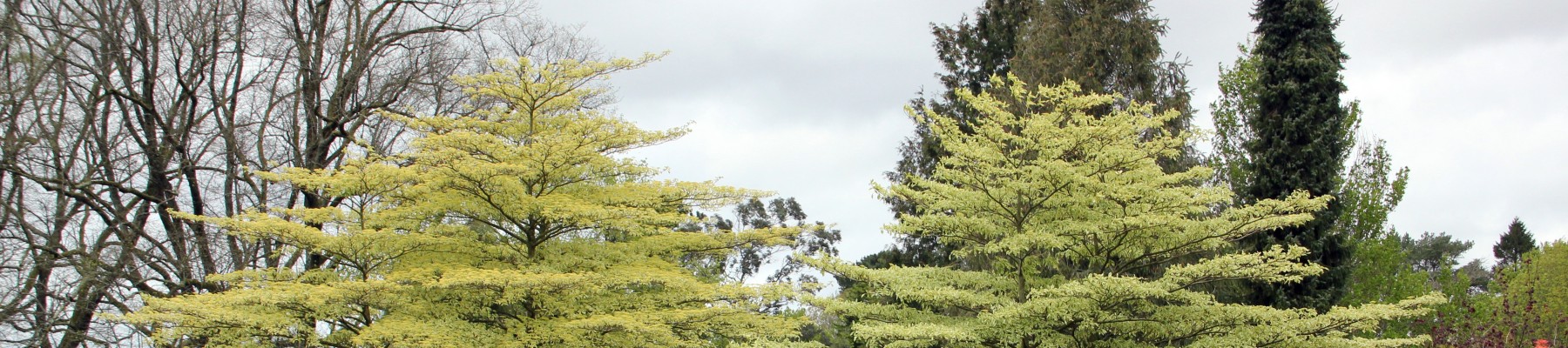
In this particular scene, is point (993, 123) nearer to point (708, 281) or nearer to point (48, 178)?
point (708, 281)

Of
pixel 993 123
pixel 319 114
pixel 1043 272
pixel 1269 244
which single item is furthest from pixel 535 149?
pixel 1269 244

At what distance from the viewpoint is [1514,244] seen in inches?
1874

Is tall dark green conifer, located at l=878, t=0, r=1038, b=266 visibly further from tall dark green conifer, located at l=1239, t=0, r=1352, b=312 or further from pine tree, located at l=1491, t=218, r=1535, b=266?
pine tree, located at l=1491, t=218, r=1535, b=266

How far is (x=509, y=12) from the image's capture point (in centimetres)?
2528

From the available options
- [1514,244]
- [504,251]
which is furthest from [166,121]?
[1514,244]

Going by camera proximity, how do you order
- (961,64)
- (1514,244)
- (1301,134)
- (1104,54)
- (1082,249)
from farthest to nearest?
1. (1514,244)
2. (961,64)
3. (1104,54)
4. (1301,134)
5. (1082,249)

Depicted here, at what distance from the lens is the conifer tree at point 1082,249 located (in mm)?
13117

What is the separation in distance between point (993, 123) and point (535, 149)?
5.83 m

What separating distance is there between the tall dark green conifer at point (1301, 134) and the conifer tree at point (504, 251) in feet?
24.8

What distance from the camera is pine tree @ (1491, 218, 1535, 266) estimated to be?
47.3 m

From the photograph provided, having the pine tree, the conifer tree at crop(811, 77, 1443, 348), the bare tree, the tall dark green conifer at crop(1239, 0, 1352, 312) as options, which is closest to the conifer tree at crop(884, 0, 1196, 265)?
the tall dark green conifer at crop(1239, 0, 1352, 312)

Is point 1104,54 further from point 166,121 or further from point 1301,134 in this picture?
point 166,121

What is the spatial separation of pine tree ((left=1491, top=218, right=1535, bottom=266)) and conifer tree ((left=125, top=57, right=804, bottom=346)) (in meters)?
43.0

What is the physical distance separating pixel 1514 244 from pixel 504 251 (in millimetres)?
47013
